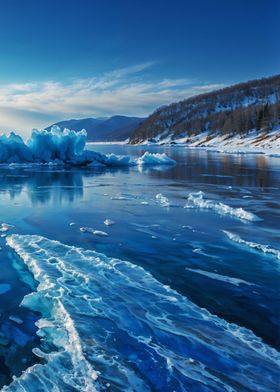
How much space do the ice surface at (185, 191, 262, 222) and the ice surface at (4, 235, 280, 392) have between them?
6.07m

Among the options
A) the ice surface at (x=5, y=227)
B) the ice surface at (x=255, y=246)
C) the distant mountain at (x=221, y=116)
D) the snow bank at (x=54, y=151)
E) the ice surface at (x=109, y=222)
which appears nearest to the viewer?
the ice surface at (x=255, y=246)

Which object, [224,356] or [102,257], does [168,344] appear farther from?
[102,257]

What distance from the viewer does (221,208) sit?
13172 mm

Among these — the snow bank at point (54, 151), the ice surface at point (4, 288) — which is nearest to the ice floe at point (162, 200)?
the ice surface at point (4, 288)

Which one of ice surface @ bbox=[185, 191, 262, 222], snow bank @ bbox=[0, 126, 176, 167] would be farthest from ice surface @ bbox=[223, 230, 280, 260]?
snow bank @ bbox=[0, 126, 176, 167]

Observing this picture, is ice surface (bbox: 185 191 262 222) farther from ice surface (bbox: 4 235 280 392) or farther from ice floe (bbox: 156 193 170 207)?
ice surface (bbox: 4 235 280 392)

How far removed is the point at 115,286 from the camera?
20.1 ft

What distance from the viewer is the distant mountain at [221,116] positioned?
102m

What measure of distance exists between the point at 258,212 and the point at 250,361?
9.00 meters

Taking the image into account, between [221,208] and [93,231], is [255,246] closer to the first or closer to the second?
[93,231]

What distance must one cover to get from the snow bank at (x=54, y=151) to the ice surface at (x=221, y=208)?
69.5 feet

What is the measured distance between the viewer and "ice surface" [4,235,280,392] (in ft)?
12.3

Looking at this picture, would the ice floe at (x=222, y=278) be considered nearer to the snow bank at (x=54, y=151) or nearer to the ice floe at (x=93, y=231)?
the ice floe at (x=93, y=231)

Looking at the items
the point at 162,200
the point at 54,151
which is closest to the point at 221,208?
the point at 162,200
